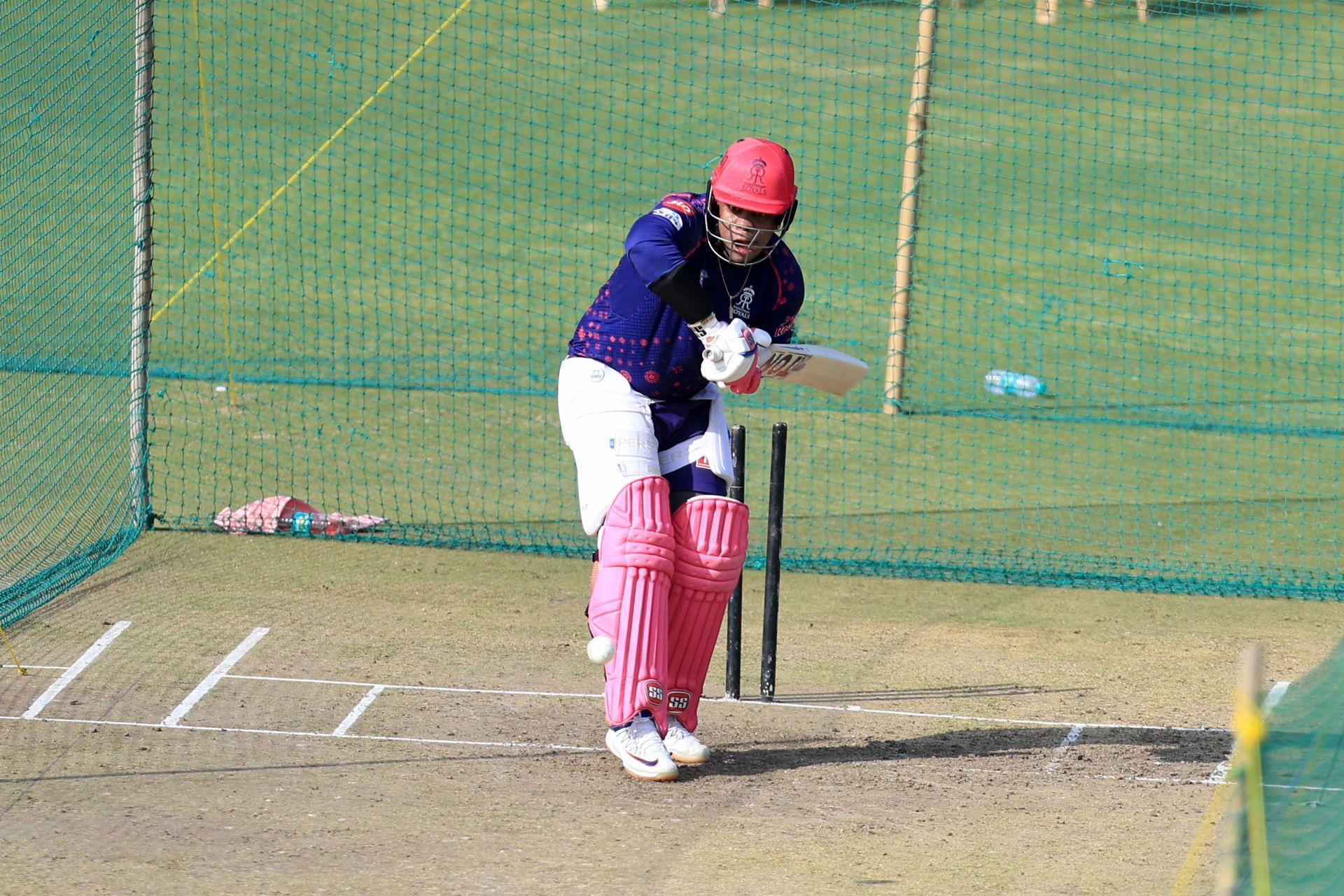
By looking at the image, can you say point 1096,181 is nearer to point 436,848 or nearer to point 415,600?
point 415,600

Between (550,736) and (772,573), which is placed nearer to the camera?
(550,736)

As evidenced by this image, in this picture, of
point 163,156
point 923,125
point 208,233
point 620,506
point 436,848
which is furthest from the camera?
point 163,156

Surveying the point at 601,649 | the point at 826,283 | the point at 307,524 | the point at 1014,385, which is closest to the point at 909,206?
the point at 1014,385

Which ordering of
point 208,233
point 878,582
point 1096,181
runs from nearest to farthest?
point 878,582 < point 208,233 < point 1096,181

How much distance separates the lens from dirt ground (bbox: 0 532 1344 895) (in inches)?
193

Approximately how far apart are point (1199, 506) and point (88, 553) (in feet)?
19.6

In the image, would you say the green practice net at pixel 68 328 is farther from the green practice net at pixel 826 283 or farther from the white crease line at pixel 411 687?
the white crease line at pixel 411 687

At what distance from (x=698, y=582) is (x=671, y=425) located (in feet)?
1.77

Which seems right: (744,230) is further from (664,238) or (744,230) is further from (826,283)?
(826,283)

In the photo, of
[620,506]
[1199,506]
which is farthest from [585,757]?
[1199,506]

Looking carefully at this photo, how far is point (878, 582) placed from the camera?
8.27 metres

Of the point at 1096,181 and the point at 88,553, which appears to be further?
the point at 1096,181

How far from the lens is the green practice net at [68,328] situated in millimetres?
8352

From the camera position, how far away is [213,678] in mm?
6523
